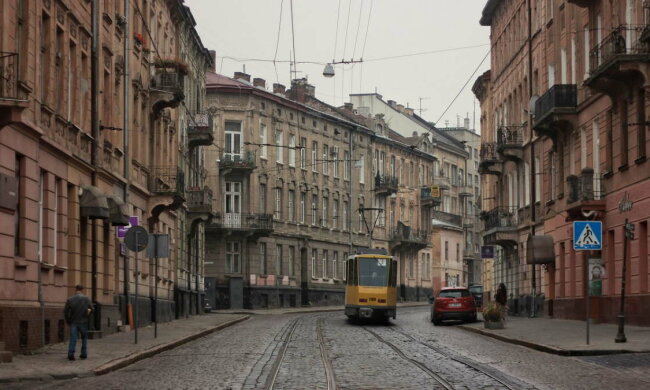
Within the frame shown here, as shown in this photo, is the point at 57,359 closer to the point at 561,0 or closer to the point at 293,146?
the point at 561,0

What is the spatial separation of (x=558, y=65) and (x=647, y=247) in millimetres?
12925

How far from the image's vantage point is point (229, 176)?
7462 centimetres

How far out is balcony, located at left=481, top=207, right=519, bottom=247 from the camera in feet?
180

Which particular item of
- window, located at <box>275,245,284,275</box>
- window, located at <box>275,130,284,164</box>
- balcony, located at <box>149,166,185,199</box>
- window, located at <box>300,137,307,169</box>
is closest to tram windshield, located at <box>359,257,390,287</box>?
balcony, located at <box>149,166,185,199</box>

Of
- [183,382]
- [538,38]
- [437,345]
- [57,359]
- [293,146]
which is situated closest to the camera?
[183,382]

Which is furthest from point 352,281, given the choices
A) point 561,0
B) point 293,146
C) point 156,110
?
point 293,146

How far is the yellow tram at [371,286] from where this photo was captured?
46.1 m

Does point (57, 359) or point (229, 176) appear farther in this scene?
point (229, 176)

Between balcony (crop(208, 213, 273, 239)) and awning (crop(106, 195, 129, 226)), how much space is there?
37.9m

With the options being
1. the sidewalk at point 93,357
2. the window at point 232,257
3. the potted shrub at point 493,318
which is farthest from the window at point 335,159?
the sidewalk at point 93,357

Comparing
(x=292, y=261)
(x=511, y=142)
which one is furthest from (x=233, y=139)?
(x=511, y=142)

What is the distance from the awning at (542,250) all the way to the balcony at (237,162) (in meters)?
29.7

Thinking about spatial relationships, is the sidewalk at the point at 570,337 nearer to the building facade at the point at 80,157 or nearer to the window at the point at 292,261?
the building facade at the point at 80,157

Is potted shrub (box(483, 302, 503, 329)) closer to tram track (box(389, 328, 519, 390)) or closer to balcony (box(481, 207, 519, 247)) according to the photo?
tram track (box(389, 328, 519, 390))
